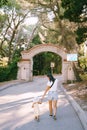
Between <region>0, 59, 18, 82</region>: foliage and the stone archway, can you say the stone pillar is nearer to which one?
the stone archway

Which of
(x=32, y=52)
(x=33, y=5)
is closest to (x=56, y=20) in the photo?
(x=33, y=5)

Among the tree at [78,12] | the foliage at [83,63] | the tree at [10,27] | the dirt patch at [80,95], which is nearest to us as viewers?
the dirt patch at [80,95]

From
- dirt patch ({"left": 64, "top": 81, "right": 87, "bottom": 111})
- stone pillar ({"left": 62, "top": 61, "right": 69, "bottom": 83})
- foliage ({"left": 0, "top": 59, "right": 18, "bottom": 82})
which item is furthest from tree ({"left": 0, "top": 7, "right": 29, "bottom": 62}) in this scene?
dirt patch ({"left": 64, "top": 81, "right": 87, "bottom": 111})

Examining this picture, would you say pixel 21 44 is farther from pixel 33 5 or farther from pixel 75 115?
pixel 75 115

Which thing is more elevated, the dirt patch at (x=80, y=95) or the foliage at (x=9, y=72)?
the foliage at (x=9, y=72)

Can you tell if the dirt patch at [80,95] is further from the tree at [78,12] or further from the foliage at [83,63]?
the foliage at [83,63]

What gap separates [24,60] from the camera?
38781 millimetres

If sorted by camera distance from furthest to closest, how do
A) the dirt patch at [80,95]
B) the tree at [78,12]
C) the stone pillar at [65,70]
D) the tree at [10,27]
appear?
the tree at [10,27]
the stone pillar at [65,70]
the tree at [78,12]
the dirt patch at [80,95]

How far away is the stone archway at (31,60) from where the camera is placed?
121 ft

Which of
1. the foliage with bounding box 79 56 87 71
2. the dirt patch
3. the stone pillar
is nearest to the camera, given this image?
the dirt patch

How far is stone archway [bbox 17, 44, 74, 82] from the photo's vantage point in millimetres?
37031

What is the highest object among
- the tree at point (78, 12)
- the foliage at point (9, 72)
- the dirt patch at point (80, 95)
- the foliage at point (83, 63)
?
the tree at point (78, 12)

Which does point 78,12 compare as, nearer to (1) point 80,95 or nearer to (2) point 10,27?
(1) point 80,95

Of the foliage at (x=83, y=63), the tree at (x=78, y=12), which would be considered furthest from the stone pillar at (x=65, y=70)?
the tree at (x=78, y=12)
